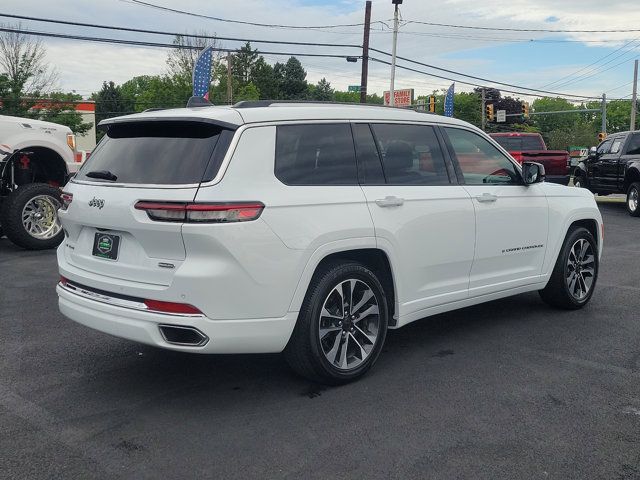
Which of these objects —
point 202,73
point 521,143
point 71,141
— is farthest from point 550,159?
point 202,73

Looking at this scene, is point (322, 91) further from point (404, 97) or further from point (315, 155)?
point (315, 155)

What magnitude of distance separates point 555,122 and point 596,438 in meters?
143

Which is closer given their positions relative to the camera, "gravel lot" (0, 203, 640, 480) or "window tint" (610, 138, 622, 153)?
"gravel lot" (0, 203, 640, 480)

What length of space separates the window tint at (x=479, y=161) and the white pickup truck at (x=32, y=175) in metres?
6.75

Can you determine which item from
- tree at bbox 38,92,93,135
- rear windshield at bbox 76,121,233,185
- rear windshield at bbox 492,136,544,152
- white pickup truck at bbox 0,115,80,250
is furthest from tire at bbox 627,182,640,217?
tree at bbox 38,92,93,135

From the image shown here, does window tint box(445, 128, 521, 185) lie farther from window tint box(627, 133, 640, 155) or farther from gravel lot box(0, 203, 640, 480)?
window tint box(627, 133, 640, 155)

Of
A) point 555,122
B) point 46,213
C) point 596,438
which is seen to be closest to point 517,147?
point 46,213

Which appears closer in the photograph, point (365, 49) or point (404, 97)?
point (365, 49)

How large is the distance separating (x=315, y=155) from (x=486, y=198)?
172 cm

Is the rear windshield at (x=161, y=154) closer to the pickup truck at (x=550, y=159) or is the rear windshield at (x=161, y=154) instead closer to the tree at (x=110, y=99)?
the pickup truck at (x=550, y=159)

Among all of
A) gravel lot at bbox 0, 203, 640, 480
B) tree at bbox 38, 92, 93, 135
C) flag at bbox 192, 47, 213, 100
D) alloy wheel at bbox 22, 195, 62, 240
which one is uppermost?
flag at bbox 192, 47, 213, 100

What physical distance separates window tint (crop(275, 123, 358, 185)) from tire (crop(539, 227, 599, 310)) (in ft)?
9.00

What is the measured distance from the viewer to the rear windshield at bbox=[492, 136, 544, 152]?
18750 mm

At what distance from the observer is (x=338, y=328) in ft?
13.9
